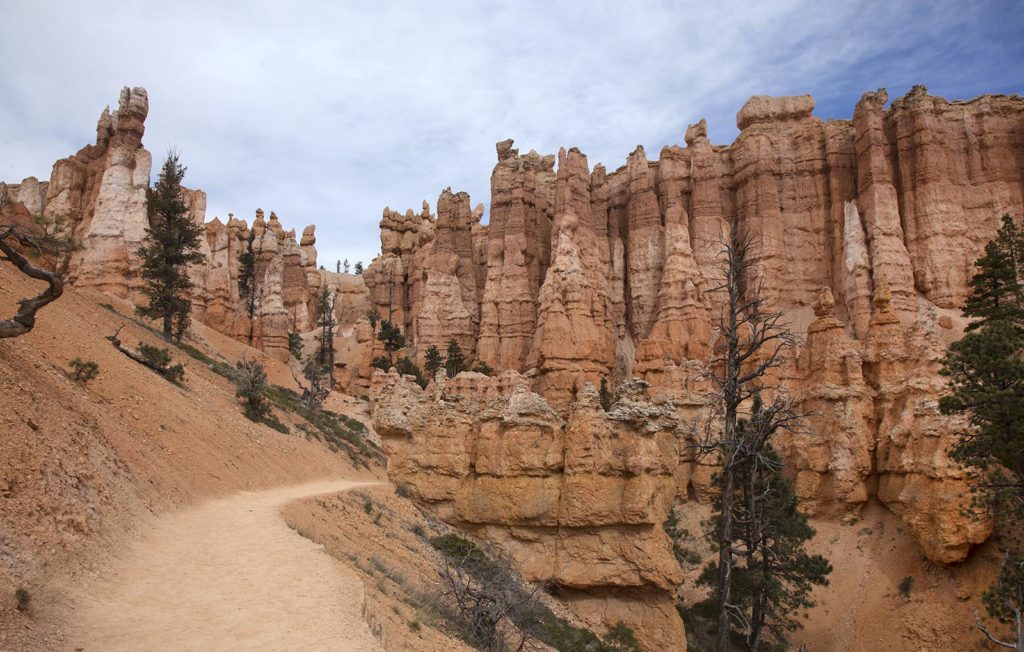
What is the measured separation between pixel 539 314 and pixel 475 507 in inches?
1456

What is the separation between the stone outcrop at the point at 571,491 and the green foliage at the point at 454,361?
40.2m

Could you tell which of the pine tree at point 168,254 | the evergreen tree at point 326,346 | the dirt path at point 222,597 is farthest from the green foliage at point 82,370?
the evergreen tree at point 326,346

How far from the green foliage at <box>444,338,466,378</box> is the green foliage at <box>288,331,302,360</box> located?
13.9 meters

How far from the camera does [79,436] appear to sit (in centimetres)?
1101

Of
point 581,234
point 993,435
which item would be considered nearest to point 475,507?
Result: point 993,435

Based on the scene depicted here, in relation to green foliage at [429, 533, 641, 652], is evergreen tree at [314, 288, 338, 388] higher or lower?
higher

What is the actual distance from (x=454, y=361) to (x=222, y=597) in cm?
4763

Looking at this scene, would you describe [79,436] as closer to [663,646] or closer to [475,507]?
[475,507]

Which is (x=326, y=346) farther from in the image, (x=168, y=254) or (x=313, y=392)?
(x=168, y=254)

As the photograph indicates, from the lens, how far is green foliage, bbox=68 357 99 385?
16.1 meters

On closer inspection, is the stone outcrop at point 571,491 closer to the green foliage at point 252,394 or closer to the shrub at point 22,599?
the shrub at point 22,599

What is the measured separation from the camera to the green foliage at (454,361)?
182 feet

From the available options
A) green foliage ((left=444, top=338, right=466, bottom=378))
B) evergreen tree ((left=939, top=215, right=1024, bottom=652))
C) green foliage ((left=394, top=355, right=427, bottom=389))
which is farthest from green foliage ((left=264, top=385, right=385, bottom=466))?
evergreen tree ((left=939, top=215, right=1024, bottom=652))

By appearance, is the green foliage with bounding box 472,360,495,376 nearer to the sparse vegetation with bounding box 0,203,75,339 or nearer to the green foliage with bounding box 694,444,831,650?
the green foliage with bounding box 694,444,831,650
